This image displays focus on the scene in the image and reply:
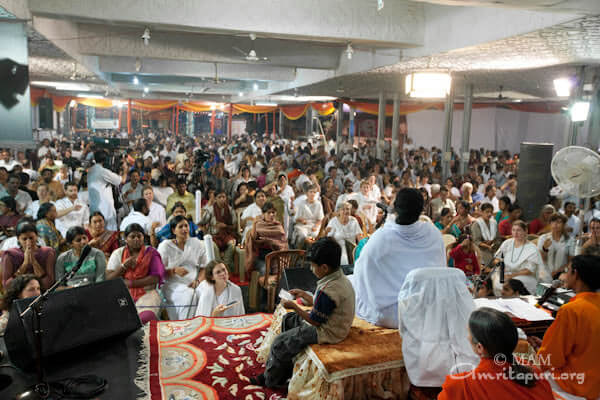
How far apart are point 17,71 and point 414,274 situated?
4780 mm

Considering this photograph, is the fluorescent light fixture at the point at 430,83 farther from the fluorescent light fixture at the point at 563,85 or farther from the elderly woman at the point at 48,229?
the elderly woman at the point at 48,229

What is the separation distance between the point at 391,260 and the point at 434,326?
52 cm

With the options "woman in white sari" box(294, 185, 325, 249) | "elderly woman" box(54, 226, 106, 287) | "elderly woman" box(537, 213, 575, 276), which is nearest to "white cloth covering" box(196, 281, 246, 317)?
"elderly woman" box(54, 226, 106, 287)

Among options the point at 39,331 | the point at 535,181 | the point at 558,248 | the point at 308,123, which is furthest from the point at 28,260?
the point at 308,123

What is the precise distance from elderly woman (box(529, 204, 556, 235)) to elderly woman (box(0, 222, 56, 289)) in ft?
18.0

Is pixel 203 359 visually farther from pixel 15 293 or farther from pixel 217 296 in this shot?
pixel 15 293

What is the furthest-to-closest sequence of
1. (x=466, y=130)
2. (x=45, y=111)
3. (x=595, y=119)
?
(x=45, y=111), (x=466, y=130), (x=595, y=119)

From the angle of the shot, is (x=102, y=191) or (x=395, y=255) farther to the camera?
(x=102, y=191)

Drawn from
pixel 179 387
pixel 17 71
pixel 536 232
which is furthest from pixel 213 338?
pixel 536 232

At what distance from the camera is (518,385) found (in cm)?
187

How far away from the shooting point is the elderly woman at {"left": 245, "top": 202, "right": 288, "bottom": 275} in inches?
209

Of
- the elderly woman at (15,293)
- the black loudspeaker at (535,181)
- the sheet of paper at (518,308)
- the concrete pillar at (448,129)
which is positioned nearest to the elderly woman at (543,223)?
the black loudspeaker at (535,181)

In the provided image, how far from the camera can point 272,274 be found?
4988 millimetres

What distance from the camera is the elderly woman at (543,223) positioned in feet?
19.6
